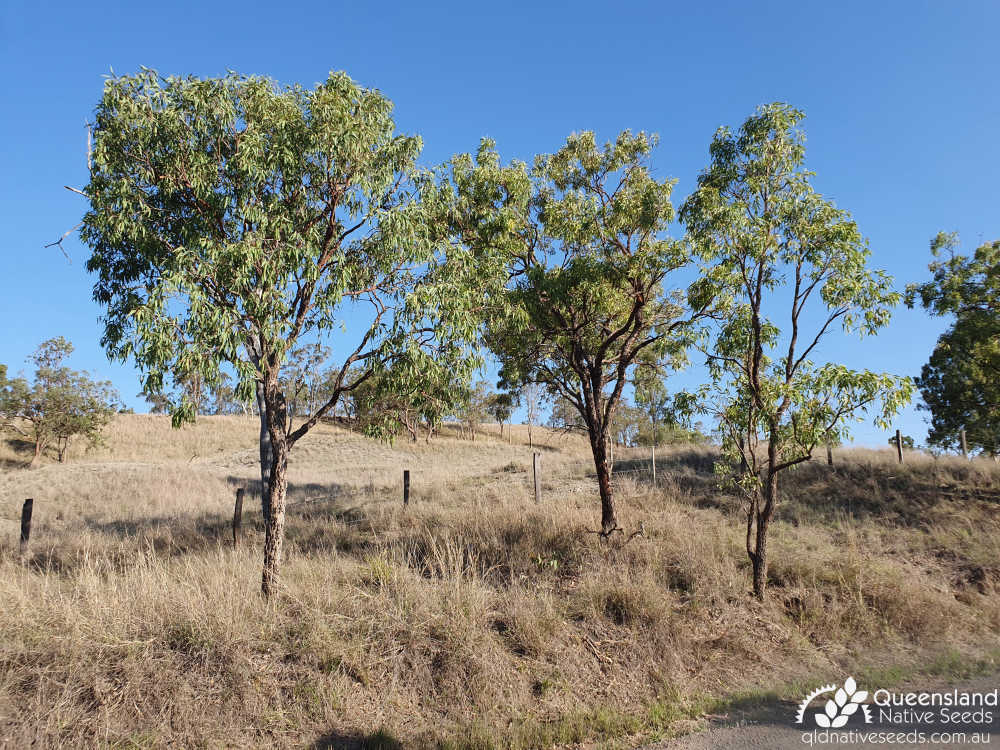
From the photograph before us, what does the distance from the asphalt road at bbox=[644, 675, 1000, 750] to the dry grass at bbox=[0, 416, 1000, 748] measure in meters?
0.46

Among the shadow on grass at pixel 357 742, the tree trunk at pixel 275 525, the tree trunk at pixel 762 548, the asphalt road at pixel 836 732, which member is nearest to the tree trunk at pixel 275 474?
the tree trunk at pixel 275 525

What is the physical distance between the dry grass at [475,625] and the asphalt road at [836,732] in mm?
462

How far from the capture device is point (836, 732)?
566 cm

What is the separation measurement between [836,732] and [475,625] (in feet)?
13.1

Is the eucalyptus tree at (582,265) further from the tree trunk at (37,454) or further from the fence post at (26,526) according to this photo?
the tree trunk at (37,454)

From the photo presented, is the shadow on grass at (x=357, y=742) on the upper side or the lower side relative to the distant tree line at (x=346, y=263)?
lower

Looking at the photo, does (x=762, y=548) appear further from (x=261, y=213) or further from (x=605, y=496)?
(x=261, y=213)

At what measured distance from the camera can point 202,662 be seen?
5.97 m

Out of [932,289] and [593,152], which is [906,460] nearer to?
[932,289]

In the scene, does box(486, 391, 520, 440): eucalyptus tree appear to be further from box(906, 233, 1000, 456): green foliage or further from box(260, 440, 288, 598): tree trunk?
box(906, 233, 1000, 456): green foliage

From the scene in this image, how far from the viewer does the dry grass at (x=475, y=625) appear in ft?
18.2

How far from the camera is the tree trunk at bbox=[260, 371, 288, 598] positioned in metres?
8.18

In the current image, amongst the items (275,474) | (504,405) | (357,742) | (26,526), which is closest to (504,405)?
(504,405)

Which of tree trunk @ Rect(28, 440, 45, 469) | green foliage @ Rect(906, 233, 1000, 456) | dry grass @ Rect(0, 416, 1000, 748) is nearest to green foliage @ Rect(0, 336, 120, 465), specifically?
tree trunk @ Rect(28, 440, 45, 469)
